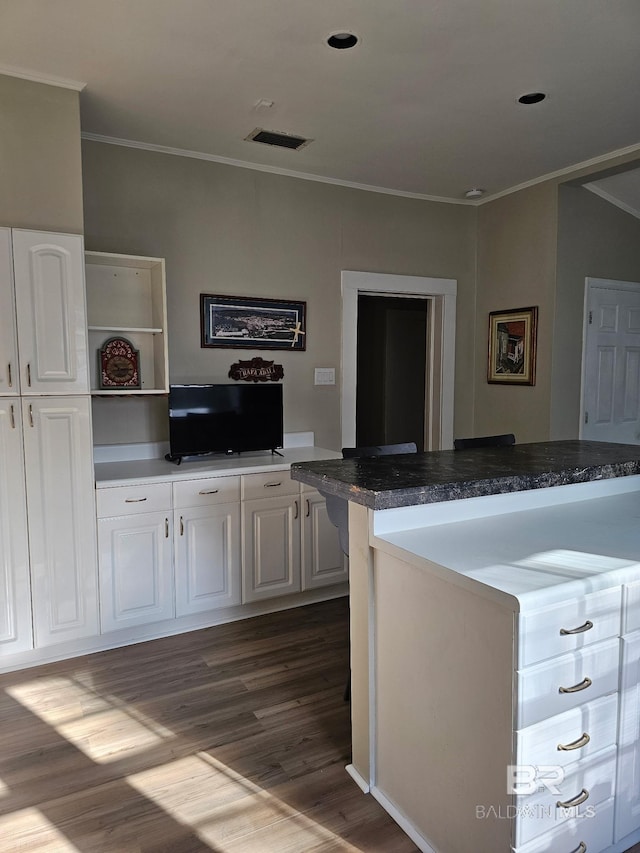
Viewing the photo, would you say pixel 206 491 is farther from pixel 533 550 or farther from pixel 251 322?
pixel 533 550

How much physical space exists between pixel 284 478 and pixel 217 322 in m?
1.10

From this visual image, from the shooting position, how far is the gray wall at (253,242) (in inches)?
132

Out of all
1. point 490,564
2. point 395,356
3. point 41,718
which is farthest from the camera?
point 395,356

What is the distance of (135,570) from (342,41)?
8.40 feet

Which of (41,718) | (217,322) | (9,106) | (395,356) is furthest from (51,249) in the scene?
(395,356)

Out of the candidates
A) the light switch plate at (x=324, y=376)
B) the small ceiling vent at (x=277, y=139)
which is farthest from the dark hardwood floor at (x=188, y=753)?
the small ceiling vent at (x=277, y=139)

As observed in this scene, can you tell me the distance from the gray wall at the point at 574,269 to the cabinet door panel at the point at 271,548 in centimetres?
202

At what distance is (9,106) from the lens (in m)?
→ 2.56

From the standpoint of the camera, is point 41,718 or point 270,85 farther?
point 270,85

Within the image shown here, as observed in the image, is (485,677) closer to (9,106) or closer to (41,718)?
(41,718)

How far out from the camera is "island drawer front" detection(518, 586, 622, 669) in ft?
4.34

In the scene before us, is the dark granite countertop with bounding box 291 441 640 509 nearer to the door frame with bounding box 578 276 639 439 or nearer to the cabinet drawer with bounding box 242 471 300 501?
the cabinet drawer with bounding box 242 471 300 501

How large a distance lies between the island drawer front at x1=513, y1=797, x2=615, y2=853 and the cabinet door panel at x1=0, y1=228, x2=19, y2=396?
2517mm

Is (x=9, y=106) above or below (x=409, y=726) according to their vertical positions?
above
